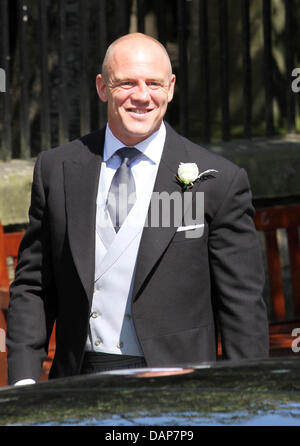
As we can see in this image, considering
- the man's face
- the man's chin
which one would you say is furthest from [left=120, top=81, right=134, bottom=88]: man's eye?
the man's chin

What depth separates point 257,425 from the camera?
2.12 m

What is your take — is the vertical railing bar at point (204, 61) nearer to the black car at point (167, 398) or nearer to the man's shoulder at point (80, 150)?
the man's shoulder at point (80, 150)

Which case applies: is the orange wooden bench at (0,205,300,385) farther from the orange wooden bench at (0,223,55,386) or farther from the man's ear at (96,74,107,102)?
the man's ear at (96,74,107,102)

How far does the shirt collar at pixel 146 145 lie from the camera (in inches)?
148

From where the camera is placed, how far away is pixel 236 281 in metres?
3.65

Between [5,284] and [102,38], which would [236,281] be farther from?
[102,38]

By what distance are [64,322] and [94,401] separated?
1396 millimetres

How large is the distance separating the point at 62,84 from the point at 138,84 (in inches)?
138

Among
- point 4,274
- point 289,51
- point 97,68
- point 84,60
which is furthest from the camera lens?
point 289,51

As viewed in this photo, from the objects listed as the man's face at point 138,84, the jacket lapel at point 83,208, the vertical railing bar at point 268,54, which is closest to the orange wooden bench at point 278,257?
the vertical railing bar at point 268,54

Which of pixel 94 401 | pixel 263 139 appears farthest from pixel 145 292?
pixel 263 139

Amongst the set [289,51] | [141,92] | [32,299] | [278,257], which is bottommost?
[278,257]

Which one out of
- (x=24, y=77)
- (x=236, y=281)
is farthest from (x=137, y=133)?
(x=24, y=77)

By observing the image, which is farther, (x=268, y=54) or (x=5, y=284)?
(x=268, y=54)
